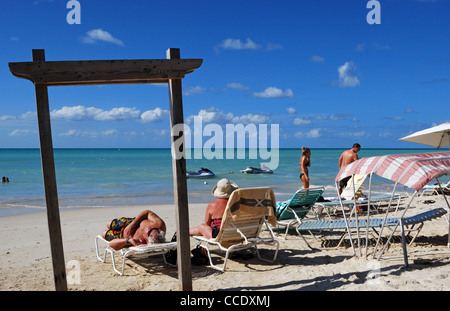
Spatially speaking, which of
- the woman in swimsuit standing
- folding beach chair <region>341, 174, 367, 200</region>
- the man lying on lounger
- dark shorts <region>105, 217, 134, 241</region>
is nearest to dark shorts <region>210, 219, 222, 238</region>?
the man lying on lounger

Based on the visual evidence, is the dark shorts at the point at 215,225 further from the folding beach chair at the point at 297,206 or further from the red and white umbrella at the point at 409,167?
the red and white umbrella at the point at 409,167

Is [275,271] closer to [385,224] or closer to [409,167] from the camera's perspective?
[385,224]

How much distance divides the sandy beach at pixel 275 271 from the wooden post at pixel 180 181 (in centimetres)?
44

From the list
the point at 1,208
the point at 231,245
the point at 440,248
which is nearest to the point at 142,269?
the point at 231,245

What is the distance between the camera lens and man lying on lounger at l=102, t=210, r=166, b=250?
4801 millimetres

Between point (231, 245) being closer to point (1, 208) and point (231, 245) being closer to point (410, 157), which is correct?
point (410, 157)

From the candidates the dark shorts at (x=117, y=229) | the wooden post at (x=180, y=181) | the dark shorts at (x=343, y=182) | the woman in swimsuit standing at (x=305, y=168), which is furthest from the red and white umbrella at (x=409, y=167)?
the dark shorts at (x=343, y=182)

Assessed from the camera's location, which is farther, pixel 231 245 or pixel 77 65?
pixel 231 245

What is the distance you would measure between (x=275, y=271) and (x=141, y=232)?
1.76 m

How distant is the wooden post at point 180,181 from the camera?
3.69 m

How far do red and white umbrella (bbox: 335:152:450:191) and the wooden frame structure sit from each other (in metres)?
2.43

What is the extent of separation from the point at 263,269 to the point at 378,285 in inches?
57.6

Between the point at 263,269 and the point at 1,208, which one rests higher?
the point at 263,269

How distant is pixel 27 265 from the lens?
5453 millimetres
